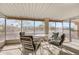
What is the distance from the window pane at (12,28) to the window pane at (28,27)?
0.35 meters

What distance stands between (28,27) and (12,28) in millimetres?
1067

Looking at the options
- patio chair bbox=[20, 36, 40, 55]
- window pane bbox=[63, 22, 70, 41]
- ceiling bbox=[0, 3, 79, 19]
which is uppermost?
ceiling bbox=[0, 3, 79, 19]

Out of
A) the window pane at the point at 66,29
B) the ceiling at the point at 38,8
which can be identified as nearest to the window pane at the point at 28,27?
the ceiling at the point at 38,8

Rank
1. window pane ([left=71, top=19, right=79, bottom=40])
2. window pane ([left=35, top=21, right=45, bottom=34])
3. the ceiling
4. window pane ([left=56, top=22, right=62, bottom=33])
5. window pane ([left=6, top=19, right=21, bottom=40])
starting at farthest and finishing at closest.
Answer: window pane ([left=56, top=22, right=62, bottom=33])
window pane ([left=35, top=21, right=45, bottom=34])
window pane ([left=71, top=19, right=79, bottom=40])
window pane ([left=6, top=19, right=21, bottom=40])
the ceiling

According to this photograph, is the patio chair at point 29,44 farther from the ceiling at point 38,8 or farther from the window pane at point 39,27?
the window pane at point 39,27

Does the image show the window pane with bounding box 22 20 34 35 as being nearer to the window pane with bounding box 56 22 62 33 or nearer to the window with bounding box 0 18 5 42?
the window with bounding box 0 18 5 42

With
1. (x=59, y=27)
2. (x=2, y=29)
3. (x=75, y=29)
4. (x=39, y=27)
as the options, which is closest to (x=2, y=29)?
(x=2, y=29)

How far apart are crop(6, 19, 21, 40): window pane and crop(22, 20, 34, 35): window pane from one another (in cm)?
35

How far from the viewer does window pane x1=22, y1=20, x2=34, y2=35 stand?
21.7ft

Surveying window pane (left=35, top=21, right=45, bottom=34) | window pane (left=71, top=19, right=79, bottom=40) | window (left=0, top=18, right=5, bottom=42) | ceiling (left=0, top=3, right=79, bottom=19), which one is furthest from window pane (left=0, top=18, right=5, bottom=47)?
window pane (left=71, top=19, right=79, bottom=40)
